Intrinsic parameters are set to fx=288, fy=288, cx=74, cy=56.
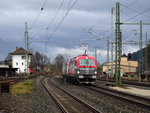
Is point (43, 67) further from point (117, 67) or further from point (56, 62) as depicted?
point (117, 67)

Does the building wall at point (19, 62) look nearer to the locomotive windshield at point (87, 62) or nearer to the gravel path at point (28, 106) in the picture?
the locomotive windshield at point (87, 62)

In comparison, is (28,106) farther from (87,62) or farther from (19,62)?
(19,62)

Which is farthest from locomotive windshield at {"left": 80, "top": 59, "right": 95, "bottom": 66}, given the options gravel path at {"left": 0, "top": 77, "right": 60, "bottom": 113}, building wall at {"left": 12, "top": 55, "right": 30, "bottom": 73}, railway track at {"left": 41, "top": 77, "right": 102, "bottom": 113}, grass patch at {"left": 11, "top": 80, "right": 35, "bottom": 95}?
building wall at {"left": 12, "top": 55, "right": 30, "bottom": 73}

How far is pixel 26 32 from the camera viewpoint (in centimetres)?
3841

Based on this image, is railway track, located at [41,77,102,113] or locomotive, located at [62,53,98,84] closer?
railway track, located at [41,77,102,113]

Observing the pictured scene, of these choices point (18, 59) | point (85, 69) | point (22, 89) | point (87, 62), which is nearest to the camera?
point (22, 89)

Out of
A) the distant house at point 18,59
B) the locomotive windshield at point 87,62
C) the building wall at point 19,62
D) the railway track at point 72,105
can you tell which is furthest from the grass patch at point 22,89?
the distant house at point 18,59

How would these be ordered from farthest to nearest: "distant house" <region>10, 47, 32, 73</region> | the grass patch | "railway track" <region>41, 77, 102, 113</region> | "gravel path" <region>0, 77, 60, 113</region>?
"distant house" <region>10, 47, 32, 73</region>, the grass patch, "gravel path" <region>0, 77, 60, 113</region>, "railway track" <region>41, 77, 102, 113</region>

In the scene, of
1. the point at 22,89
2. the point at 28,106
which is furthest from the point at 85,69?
the point at 28,106

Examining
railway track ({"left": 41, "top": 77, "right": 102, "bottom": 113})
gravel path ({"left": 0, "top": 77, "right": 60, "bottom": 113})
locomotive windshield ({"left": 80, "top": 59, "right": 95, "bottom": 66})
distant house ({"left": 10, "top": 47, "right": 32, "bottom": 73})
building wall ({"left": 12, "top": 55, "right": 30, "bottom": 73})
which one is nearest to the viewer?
railway track ({"left": 41, "top": 77, "right": 102, "bottom": 113})

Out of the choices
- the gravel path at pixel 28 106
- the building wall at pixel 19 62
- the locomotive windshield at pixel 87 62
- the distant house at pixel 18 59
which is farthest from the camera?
the distant house at pixel 18 59

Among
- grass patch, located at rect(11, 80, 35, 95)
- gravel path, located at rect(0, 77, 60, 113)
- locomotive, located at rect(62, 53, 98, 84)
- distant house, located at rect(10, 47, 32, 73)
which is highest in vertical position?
distant house, located at rect(10, 47, 32, 73)

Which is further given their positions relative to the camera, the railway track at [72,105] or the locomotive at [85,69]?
the locomotive at [85,69]

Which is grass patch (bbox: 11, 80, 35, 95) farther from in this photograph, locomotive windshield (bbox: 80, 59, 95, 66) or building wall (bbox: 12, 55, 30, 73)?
building wall (bbox: 12, 55, 30, 73)
